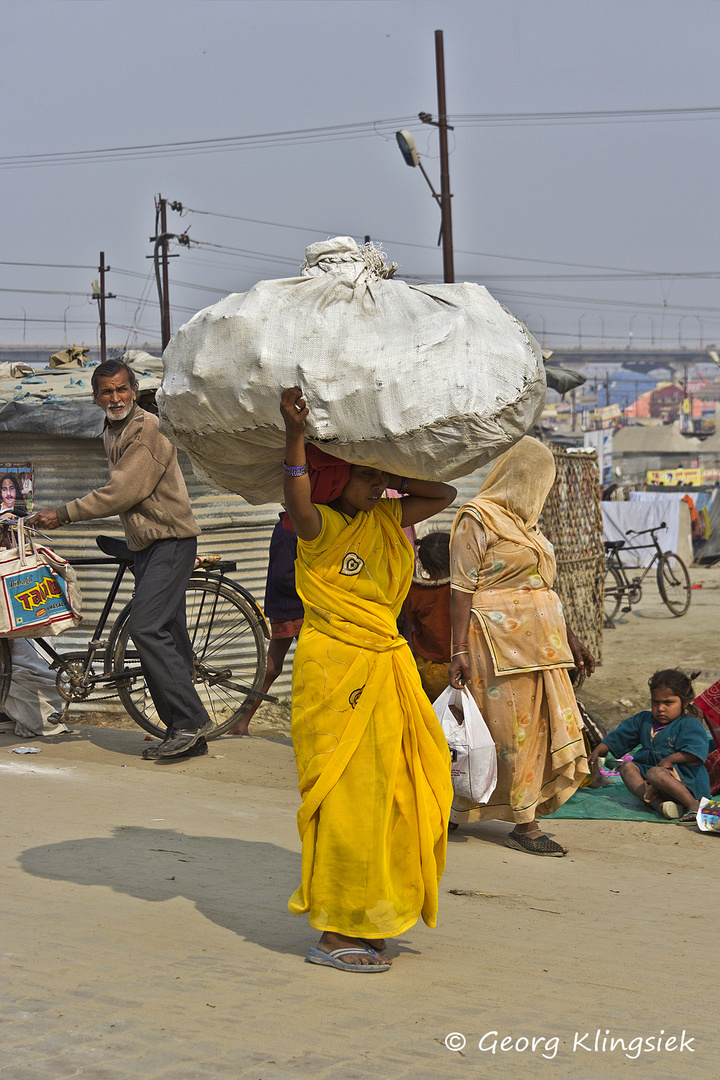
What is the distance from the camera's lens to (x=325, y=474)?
3285mm

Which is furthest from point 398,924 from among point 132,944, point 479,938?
point 132,944

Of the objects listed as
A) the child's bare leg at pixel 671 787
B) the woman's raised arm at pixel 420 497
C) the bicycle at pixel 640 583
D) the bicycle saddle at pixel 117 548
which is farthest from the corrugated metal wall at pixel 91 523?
the bicycle at pixel 640 583

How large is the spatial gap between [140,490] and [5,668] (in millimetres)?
1658

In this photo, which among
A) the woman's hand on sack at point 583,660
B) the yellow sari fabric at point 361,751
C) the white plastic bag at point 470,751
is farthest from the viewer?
the woman's hand on sack at point 583,660

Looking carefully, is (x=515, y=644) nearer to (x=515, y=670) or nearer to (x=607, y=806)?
(x=515, y=670)

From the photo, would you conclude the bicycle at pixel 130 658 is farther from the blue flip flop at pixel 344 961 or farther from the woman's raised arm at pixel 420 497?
the blue flip flop at pixel 344 961

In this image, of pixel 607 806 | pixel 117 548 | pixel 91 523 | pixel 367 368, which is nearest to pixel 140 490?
pixel 117 548

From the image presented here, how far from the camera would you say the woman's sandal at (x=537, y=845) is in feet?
16.2

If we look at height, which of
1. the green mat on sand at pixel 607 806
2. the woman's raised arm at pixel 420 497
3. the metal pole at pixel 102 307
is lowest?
the green mat on sand at pixel 607 806

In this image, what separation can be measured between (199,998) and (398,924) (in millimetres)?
648

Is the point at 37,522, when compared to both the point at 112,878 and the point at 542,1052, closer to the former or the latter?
the point at 112,878

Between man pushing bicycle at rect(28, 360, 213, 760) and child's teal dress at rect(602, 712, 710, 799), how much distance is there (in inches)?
100

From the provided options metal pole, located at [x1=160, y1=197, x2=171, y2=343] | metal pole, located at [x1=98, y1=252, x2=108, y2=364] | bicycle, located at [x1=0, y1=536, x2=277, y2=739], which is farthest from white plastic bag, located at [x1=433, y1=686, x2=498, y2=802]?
metal pole, located at [x1=98, y1=252, x2=108, y2=364]

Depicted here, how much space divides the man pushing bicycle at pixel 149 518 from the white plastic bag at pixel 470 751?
1609 mm
